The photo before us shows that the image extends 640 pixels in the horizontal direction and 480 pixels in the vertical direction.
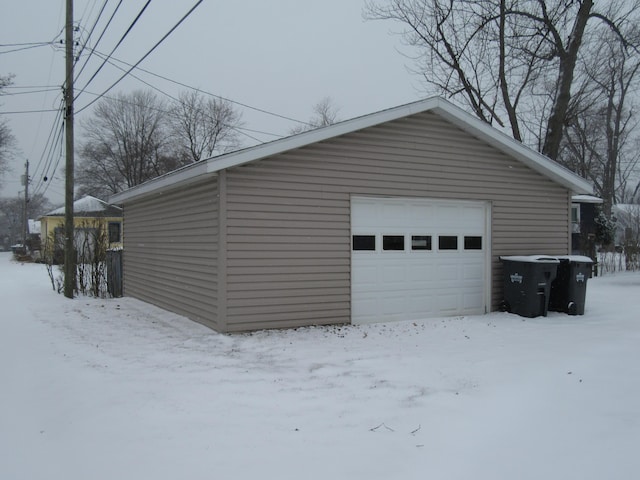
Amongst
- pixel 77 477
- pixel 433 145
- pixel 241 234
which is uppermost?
pixel 433 145

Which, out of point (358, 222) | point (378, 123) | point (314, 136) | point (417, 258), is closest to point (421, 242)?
point (417, 258)

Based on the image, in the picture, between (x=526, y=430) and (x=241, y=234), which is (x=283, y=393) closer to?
(x=526, y=430)

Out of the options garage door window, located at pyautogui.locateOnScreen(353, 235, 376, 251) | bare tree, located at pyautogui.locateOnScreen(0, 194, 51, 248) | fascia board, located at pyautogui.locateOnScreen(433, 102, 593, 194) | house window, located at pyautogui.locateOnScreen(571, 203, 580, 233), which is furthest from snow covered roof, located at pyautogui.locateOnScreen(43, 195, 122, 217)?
bare tree, located at pyautogui.locateOnScreen(0, 194, 51, 248)

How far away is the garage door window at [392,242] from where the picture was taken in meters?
9.36

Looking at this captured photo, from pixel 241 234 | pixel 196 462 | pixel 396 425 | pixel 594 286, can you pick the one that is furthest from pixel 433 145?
pixel 594 286

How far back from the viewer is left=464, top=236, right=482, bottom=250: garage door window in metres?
10.2

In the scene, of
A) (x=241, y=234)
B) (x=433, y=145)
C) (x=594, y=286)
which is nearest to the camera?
(x=241, y=234)

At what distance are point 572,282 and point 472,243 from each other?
6.39ft

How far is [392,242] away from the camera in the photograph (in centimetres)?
944

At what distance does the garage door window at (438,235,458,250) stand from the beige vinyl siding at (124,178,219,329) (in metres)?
4.28

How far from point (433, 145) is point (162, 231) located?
5.68 metres

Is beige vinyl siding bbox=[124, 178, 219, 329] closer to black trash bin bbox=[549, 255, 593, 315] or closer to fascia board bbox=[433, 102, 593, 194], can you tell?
fascia board bbox=[433, 102, 593, 194]

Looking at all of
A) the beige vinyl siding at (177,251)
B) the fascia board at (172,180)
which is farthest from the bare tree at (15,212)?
the fascia board at (172,180)

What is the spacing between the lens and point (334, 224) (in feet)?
28.9
